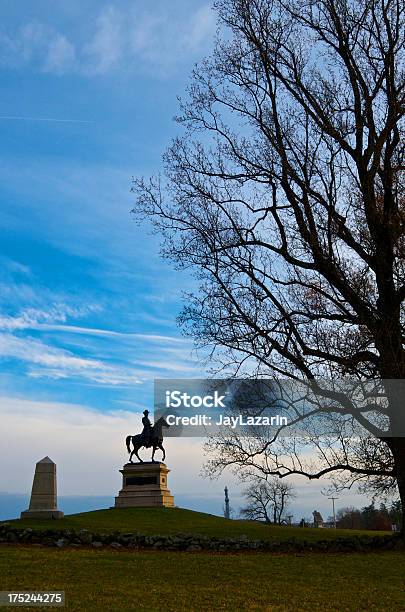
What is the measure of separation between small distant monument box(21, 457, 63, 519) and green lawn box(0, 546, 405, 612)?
33.2 ft

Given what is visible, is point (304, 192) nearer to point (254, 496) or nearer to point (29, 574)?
point (29, 574)

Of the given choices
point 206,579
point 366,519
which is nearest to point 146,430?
point 206,579

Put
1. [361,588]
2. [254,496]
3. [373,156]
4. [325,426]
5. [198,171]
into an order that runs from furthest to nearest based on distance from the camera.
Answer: [254,496]
[198,171]
[373,156]
[325,426]
[361,588]

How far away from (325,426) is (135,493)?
56.3ft

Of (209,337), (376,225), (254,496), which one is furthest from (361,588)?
(254,496)

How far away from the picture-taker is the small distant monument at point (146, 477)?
30.8m

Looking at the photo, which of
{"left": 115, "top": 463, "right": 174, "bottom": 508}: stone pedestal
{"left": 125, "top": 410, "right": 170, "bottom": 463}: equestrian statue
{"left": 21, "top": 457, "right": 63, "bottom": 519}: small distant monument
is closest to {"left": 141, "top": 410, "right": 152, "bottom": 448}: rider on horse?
{"left": 125, "top": 410, "right": 170, "bottom": 463}: equestrian statue

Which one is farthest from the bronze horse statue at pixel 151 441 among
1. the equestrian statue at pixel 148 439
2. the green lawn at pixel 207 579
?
the green lawn at pixel 207 579

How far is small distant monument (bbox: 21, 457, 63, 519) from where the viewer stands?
25344 mm

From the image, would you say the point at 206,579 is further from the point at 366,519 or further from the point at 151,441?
the point at 366,519

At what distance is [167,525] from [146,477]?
899 centimetres

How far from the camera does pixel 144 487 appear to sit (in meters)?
31.2

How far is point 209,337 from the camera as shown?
56.5ft

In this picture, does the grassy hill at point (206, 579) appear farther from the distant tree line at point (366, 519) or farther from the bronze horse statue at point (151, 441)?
the distant tree line at point (366, 519)
